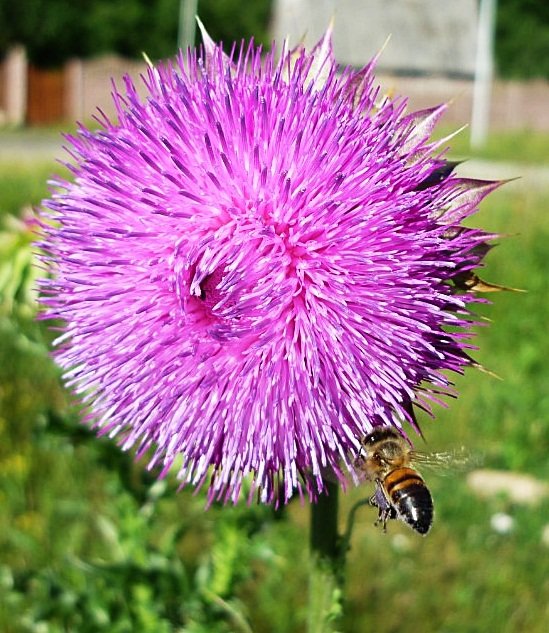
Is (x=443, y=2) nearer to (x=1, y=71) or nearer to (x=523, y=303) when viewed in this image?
(x=1, y=71)

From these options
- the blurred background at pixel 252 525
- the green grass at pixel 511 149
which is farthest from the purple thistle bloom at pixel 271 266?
the green grass at pixel 511 149

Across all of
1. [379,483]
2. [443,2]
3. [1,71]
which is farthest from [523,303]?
[443,2]

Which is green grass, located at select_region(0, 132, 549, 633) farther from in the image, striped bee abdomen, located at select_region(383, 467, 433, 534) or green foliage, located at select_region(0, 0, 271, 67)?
green foliage, located at select_region(0, 0, 271, 67)

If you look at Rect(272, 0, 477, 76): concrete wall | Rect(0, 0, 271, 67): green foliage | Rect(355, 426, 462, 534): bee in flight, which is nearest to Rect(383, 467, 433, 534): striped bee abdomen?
Rect(355, 426, 462, 534): bee in flight

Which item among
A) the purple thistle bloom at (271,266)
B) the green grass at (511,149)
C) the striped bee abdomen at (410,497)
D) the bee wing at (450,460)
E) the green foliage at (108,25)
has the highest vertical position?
the green foliage at (108,25)

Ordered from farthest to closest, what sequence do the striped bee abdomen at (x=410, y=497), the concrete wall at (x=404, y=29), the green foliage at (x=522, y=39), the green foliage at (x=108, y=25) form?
the green foliage at (x=522, y=39) → the concrete wall at (x=404, y=29) → the green foliage at (x=108, y=25) → the striped bee abdomen at (x=410, y=497)

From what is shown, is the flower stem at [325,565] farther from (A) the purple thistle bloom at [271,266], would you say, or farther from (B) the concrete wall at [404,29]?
(B) the concrete wall at [404,29]

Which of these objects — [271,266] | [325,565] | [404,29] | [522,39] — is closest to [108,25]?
[404,29]
